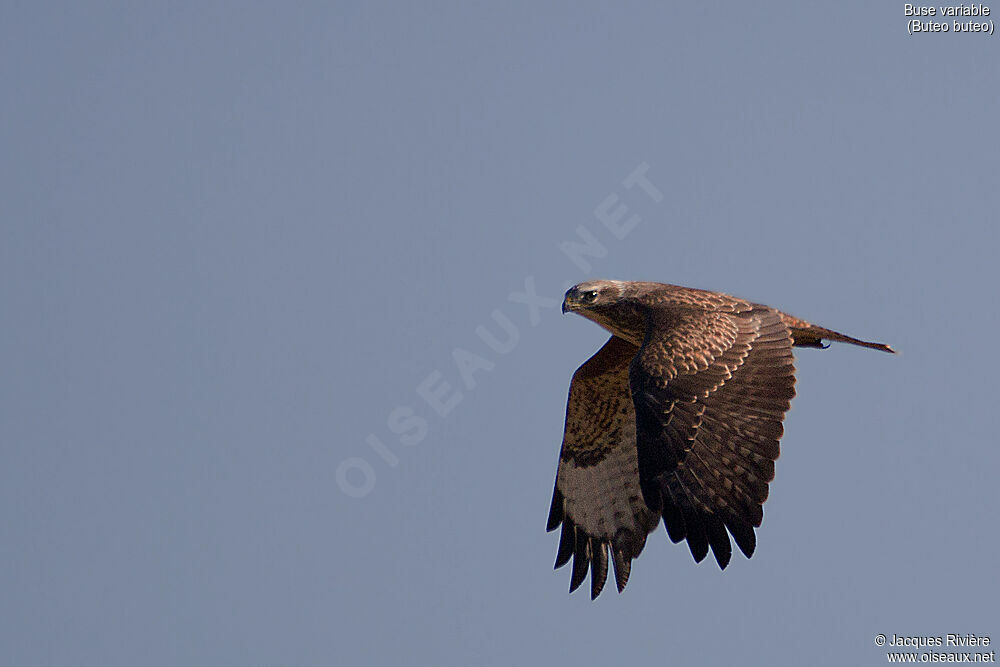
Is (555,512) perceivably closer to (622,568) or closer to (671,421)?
(622,568)

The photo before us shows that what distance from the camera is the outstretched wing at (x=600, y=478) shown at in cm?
1294

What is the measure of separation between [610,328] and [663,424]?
230 centimetres

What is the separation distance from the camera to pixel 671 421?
10.5 metres

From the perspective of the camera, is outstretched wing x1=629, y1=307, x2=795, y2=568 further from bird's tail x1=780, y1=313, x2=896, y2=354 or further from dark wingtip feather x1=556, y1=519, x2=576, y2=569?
dark wingtip feather x1=556, y1=519, x2=576, y2=569

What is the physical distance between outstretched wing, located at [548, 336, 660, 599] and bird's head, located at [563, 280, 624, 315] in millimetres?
643

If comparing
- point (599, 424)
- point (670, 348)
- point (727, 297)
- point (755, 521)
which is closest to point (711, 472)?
point (755, 521)

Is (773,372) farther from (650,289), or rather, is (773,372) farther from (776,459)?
(650,289)

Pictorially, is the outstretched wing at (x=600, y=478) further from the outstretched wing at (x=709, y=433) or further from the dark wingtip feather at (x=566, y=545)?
the outstretched wing at (x=709, y=433)

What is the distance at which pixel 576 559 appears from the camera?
42.9ft

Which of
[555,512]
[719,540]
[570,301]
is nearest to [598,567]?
[555,512]

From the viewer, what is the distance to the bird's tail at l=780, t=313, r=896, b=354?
1201 cm

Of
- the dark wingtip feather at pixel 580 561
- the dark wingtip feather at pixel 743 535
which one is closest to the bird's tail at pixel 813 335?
the dark wingtip feather at pixel 743 535

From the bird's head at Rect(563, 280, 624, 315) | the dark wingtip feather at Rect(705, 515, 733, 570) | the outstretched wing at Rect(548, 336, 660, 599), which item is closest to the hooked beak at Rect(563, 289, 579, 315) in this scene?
the bird's head at Rect(563, 280, 624, 315)

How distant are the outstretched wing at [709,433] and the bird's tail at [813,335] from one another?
0.93m
